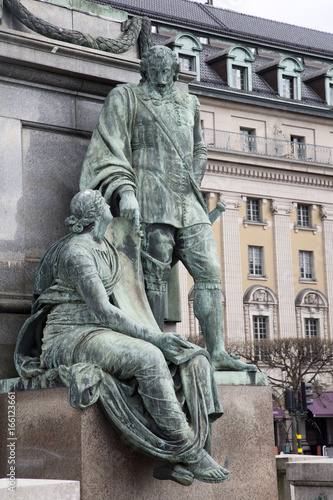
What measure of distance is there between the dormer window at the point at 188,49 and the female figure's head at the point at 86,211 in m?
45.1

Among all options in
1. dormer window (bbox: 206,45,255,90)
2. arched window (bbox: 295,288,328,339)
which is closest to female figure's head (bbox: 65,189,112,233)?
dormer window (bbox: 206,45,255,90)

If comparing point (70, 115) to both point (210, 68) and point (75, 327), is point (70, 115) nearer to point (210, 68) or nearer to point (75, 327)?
point (75, 327)

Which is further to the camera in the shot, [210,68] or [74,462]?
[210,68]

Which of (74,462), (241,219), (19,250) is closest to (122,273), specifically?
(19,250)

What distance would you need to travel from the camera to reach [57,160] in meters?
8.21

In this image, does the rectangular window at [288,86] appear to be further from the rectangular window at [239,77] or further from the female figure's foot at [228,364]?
the female figure's foot at [228,364]

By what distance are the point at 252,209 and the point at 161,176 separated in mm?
47700

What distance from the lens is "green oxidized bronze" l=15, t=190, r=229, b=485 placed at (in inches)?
246

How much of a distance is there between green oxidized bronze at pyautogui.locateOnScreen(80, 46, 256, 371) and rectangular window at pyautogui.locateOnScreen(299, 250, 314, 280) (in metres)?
49.2

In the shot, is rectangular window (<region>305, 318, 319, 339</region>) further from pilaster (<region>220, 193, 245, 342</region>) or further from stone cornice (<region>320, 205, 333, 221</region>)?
stone cornice (<region>320, 205, 333, 221</region>)

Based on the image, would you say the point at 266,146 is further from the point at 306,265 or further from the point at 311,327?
the point at 311,327

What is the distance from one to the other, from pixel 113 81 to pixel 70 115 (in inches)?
20.0

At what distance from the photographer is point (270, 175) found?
54.4 metres

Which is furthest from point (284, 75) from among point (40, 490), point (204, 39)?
point (40, 490)
